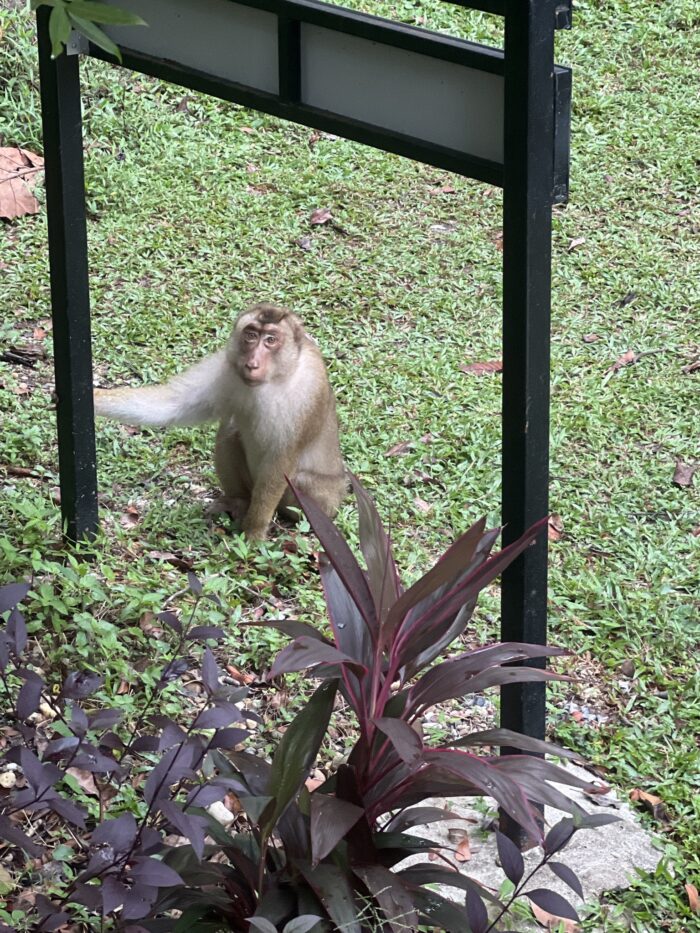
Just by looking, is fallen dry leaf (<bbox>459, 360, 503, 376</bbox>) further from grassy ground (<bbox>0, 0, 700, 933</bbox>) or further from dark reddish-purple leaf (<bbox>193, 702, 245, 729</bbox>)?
dark reddish-purple leaf (<bbox>193, 702, 245, 729</bbox>)

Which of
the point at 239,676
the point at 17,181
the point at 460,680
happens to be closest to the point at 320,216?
the point at 17,181

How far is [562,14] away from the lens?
2.95 m

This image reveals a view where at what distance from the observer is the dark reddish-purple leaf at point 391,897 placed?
2.78m

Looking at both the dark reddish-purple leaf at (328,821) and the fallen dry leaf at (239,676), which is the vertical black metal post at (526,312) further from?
the fallen dry leaf at (239,676)

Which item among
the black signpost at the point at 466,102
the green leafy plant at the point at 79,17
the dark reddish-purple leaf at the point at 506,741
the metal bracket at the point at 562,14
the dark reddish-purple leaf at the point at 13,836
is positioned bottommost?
the dark reddish-purple leaf at the point at 506,741

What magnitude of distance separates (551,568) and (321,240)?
3.22 metres

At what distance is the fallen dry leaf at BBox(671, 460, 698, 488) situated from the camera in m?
5.74

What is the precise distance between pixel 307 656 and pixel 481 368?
4033 mm

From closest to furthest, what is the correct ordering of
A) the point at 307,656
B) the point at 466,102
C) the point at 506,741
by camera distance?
the point at 307,656 < the point at 506,741 < the point at 466,102

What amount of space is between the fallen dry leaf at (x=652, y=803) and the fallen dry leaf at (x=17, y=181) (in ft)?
16.7

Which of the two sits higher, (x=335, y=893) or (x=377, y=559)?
(x=377, y=559)

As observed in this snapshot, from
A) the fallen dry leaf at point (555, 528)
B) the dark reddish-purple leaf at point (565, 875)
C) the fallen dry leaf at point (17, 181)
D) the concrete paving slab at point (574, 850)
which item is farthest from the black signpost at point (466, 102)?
the fallen dry leaf at point (17, 181)

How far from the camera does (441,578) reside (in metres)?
2.86

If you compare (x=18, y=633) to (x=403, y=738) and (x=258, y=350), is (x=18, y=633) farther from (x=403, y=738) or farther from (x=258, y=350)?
(x=258, y=350)
